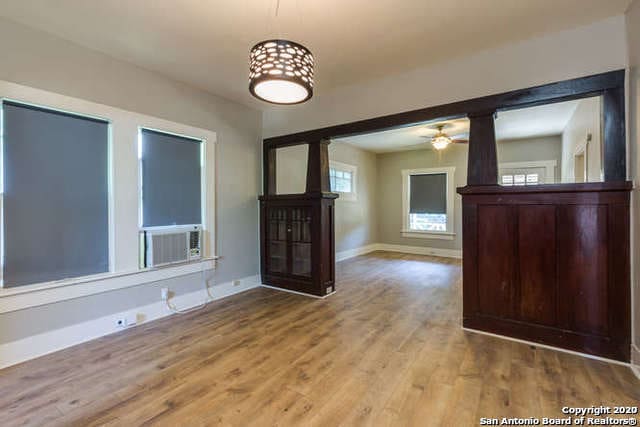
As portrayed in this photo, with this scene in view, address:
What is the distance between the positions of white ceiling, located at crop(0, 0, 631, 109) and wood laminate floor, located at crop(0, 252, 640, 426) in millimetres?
2826

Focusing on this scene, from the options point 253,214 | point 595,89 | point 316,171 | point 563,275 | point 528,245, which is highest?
point 595,89

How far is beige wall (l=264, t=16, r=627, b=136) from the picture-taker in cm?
248

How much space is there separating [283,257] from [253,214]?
2.74ft

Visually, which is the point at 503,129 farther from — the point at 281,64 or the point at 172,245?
the point at 172,245

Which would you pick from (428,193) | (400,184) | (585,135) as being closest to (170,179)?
(585,135)

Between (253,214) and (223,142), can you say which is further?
(253,214)

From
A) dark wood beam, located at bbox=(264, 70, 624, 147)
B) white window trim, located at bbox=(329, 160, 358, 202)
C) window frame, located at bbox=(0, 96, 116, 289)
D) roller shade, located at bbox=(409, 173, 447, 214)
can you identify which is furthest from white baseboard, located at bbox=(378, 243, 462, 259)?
window frame, located at bbox=(0, 96, 116, 289)

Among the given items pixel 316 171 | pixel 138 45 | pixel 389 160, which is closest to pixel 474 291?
pixel 316 171

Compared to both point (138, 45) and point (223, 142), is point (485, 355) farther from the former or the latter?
point (138, 45)

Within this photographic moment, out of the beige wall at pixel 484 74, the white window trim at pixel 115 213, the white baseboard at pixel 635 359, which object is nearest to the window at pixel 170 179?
the white window trim at pixel 115 213

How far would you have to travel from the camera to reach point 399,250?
8.05 meters

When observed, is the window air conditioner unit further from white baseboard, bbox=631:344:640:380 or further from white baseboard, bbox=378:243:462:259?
white baseboard, bbox=378:243:462:259

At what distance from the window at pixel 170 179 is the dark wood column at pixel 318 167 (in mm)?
1478

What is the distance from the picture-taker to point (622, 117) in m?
2.34
